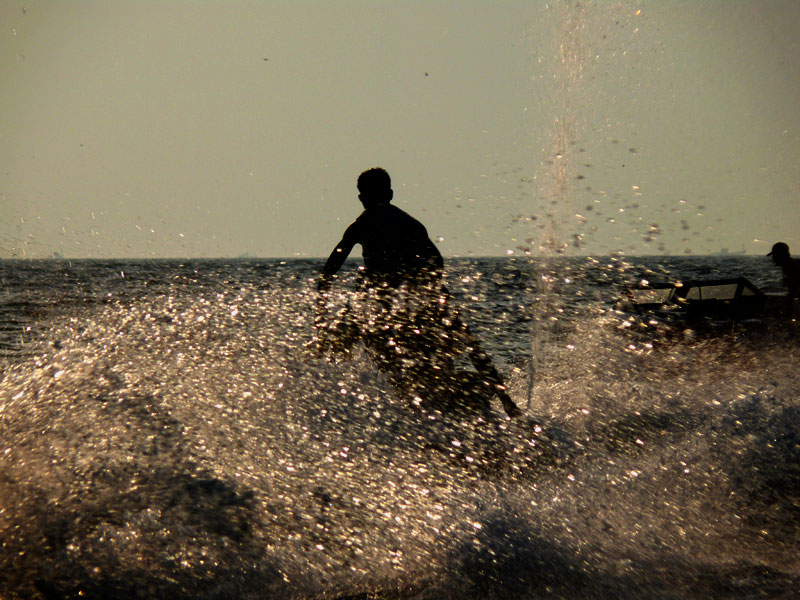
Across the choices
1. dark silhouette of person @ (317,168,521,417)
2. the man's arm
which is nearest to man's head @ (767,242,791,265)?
dark silhouette of person @ (317,168,521,417)

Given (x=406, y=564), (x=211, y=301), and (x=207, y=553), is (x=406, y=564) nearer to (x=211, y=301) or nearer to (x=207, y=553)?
(x=207, y=553)

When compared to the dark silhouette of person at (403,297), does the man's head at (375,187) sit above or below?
above

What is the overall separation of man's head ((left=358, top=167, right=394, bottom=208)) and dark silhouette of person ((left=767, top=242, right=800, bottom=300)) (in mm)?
6178

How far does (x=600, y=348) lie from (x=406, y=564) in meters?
3.71

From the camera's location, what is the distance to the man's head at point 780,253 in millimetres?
9609

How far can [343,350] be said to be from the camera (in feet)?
13.4

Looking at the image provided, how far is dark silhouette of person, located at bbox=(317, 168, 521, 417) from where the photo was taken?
4.03 meters

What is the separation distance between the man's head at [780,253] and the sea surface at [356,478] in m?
5.80

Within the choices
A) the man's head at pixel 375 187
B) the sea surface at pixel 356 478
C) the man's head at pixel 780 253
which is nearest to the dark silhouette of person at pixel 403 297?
the man's head at pixel 375 187

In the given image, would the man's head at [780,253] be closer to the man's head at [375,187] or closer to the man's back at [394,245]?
the man's back at [394,245]

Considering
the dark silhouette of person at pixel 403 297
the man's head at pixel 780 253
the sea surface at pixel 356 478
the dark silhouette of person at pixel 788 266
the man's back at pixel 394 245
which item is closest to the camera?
the sea surface at pixel 356 478

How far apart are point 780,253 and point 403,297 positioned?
24.1 feet

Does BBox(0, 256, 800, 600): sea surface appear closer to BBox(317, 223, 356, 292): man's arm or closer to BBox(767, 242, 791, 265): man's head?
BBox(317, 223, 356, 292): man's arm

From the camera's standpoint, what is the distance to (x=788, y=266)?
9.38 metres
